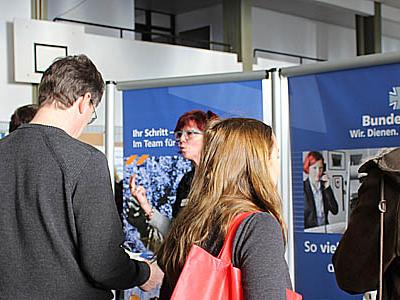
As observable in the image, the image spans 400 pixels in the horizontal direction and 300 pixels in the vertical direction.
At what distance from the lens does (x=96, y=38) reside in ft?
20.7

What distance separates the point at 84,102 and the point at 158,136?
1299mm

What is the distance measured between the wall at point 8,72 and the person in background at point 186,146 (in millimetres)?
2621

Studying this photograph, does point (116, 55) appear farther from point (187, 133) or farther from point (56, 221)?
point (56, 221)

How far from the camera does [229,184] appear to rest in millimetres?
1673

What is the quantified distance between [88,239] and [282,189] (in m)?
1.22

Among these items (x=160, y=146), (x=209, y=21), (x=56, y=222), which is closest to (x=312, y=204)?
(x=160, y=146)

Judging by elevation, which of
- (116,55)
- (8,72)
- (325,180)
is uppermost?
(116,55)

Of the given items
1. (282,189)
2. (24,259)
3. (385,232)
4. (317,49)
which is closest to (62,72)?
(24,259)

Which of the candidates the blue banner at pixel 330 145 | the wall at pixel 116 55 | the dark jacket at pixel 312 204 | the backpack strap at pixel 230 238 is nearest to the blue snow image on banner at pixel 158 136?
the blue banner at pixel 330 145

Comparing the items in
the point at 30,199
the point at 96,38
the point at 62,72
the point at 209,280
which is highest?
the point at 96,38

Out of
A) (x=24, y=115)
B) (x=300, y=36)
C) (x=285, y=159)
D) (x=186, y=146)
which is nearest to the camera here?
(x=24, y=115)

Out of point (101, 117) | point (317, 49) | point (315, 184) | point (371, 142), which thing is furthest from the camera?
point (317, 49)

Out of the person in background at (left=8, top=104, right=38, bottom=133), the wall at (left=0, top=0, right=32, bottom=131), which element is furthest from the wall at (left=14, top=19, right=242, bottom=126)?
the person in background at (left=8, top=104, right=38, bottom=133)

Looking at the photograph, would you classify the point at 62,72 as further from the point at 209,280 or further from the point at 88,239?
the point at 209,280
